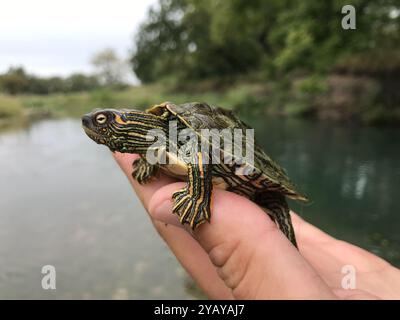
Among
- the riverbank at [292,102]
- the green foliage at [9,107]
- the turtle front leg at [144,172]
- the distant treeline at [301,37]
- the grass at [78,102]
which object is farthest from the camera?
the grass at [78,102]

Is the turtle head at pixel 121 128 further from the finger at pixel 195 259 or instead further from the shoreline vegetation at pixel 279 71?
the shoreline vegetation at pixel 279 71

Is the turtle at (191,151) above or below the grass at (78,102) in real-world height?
below

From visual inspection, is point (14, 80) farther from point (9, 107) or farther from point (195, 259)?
point (195, 259)

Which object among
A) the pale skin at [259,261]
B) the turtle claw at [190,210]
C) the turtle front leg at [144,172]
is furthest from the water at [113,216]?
the turtle claw at [190,210]

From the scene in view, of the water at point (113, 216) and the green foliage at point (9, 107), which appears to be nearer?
the water at point (113, 216)

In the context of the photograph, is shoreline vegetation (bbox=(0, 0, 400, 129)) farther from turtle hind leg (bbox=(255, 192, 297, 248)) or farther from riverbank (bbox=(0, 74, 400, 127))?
turtle hind leg (bbox=(255, 192, 297, 248))

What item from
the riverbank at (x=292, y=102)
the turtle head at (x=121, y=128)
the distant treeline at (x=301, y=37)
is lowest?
the turtle head at (x=121, y=128)

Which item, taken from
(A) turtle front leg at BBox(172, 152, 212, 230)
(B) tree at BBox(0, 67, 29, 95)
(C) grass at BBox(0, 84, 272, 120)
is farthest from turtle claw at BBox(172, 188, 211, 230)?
(C) grass at BBox(0, 84, 272, 120)
